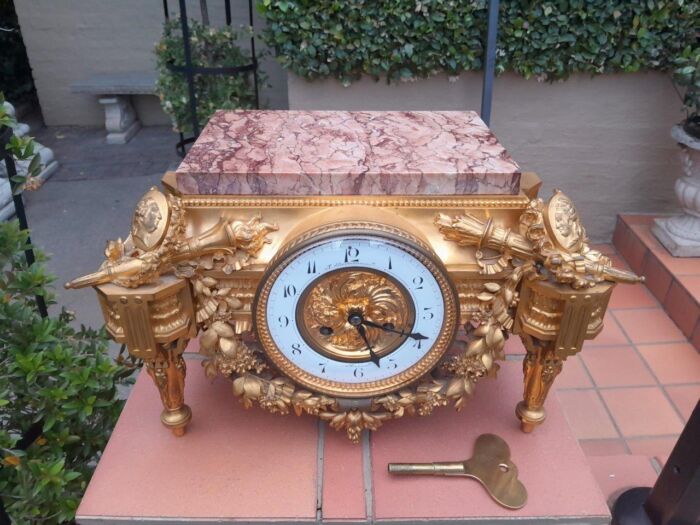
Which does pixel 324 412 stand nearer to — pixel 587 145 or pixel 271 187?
pixel 271 187

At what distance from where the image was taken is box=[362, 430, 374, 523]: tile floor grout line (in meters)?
0.97

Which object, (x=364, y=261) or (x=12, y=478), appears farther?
(x=12, y=478)

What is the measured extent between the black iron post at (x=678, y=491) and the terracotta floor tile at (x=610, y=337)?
86 cm

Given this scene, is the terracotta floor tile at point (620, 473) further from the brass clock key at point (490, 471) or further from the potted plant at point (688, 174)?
the potted plant at point (688, 174)

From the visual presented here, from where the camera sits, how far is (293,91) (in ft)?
7.75

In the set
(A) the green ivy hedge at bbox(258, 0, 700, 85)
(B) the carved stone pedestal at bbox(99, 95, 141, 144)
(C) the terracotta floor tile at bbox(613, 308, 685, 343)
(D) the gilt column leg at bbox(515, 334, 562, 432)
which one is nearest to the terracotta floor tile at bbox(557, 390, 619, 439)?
(C) the terracotta floor tile at bbox(613, 308, 685, 343)

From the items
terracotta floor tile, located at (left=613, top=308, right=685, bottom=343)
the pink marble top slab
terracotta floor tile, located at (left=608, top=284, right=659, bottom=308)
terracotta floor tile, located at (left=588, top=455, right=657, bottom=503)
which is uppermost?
the pink marble top slab

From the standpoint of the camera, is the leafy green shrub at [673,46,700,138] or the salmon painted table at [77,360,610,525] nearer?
the salmon painted table at [77,360,610,525]

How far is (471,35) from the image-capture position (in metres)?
2.15

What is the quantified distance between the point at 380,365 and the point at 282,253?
270 millimetres

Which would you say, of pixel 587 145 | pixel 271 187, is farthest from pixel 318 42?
pixel 271 187

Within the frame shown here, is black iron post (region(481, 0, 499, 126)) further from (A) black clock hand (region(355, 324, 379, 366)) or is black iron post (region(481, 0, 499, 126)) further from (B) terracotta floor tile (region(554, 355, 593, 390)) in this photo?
(A) black clock hand (region(355, 324, 379, 366))

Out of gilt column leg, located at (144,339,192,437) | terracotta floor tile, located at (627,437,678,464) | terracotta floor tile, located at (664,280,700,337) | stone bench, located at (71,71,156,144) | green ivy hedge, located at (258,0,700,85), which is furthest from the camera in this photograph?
stone bench, located at (71,71,156,144)

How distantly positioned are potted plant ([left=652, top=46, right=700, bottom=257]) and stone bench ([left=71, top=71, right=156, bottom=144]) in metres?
3.44
